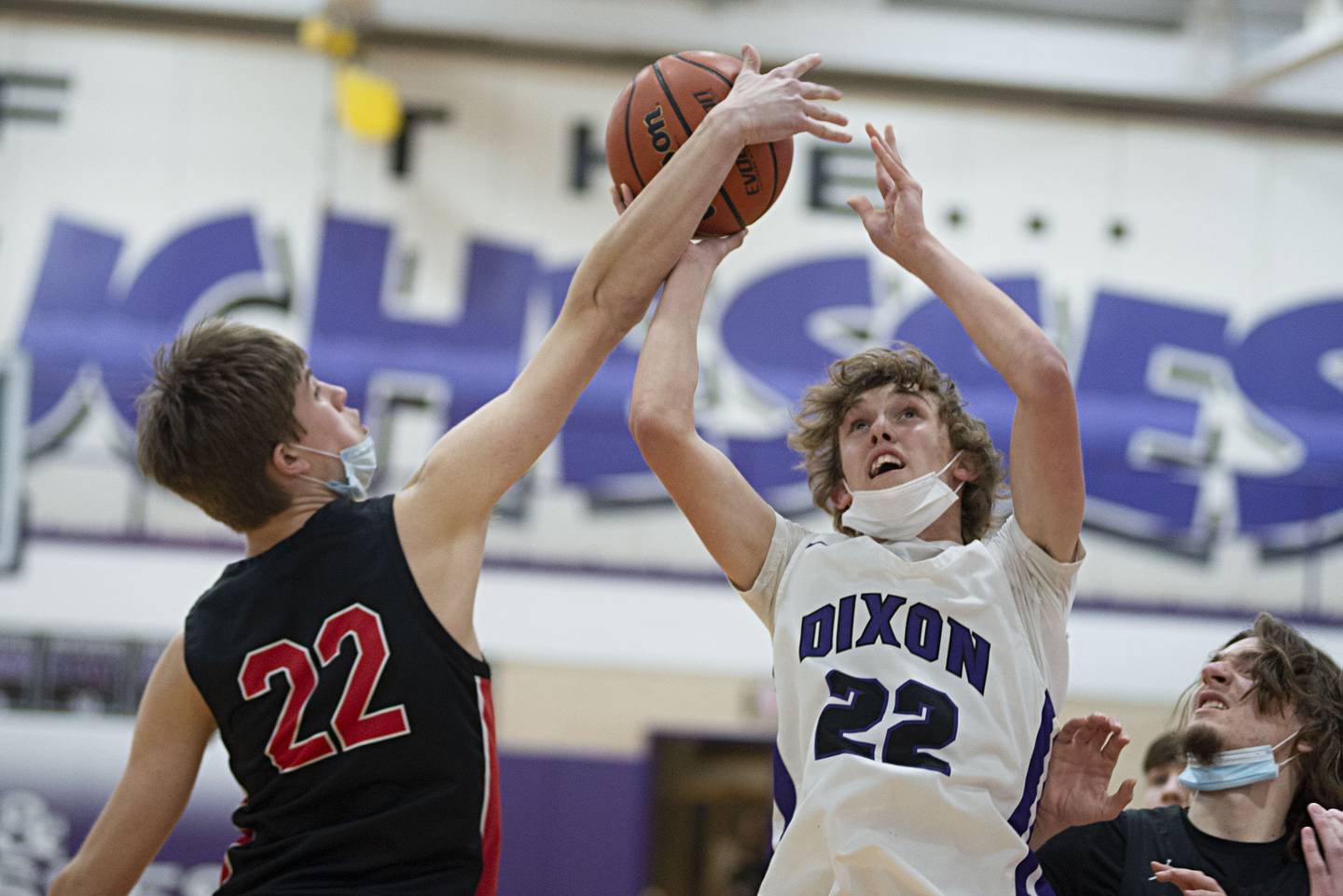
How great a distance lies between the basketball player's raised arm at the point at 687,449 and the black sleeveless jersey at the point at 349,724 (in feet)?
1.96

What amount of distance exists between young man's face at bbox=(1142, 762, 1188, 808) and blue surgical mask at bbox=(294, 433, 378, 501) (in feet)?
9.19

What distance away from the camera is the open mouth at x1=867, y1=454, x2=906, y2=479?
306 centimetres

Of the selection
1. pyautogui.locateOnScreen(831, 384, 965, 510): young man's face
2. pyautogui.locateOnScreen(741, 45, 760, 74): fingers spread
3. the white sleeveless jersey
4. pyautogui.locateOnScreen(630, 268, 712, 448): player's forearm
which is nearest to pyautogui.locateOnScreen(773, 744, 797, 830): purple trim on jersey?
the white sleeveless jersey

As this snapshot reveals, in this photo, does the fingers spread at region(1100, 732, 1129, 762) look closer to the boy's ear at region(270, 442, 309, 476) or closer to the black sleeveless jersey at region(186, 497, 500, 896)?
the black sleeveless jersey at region(186, 497, 500, 896)

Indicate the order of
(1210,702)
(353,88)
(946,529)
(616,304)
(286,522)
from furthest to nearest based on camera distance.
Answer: (353,88) → (1210,702) → (946,529) → (616,304) → (286,522)

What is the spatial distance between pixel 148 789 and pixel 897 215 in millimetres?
1991

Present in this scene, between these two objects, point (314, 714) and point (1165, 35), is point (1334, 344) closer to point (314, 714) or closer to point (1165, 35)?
point (1165, 35)

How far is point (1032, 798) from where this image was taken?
2.82 metres

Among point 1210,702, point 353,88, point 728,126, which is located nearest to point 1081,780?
point 1210,702

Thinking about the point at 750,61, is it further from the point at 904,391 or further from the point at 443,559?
the point at 443,559

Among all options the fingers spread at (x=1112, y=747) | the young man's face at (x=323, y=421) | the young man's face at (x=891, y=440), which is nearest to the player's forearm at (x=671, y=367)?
the young man's face at (x=891, y=440)

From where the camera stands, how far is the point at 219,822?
397 inches

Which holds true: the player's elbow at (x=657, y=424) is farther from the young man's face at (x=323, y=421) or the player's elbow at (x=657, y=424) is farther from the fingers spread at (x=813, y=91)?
the fingers spread at (x=813, y=91)

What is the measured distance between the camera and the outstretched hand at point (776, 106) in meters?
3.08
